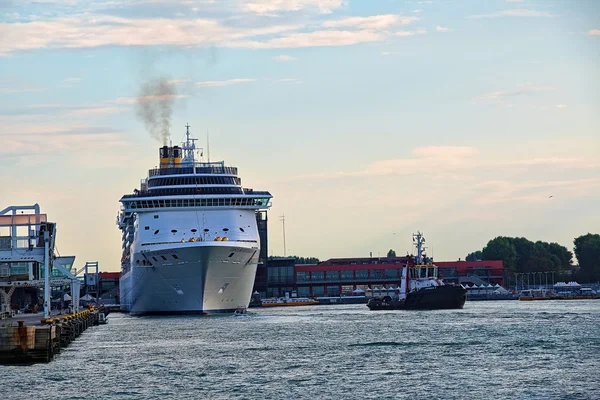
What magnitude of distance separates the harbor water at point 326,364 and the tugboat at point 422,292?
37707 mm

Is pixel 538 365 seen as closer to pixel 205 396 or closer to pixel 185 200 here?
pixel 205 396

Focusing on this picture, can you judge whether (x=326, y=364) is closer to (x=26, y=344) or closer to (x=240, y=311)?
(x=26, y=344)

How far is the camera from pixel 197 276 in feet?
324

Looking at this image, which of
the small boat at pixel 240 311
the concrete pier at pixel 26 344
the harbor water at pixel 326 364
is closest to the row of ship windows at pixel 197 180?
the small boat at pixel 240 311

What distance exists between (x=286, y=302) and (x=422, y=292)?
58602 millimetres

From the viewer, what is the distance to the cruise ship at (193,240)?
99.1 metres

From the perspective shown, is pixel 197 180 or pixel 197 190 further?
pixel 197 180

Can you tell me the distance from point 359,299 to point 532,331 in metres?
119

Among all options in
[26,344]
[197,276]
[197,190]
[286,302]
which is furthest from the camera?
[286,302]

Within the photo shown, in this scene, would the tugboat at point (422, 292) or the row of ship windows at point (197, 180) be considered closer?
the row of ship windows at point (197, 180)

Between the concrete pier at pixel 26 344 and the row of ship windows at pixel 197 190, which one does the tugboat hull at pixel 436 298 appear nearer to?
the row of ship windows at pixel 197 190

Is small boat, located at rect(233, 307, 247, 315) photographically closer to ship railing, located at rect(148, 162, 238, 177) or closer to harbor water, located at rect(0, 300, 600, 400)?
ship railing, located at rect(148, 162, 238, 177)

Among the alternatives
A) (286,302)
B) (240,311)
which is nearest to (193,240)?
(240,311)

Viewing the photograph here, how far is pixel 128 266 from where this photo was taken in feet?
401
